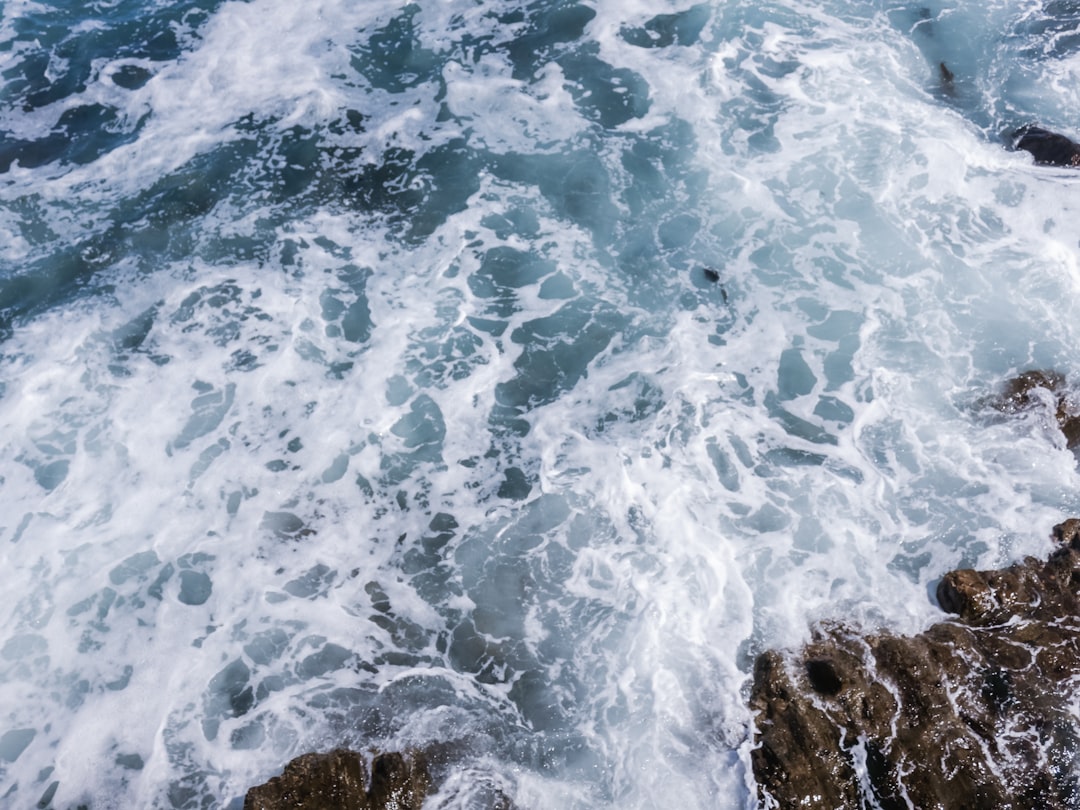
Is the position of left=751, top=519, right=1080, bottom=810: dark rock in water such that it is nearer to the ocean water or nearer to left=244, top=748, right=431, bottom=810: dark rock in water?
the ocean water

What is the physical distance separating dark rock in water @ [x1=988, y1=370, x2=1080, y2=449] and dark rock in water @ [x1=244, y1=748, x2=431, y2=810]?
9.02m

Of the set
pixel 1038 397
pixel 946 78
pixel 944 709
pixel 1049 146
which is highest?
pixel 946 78

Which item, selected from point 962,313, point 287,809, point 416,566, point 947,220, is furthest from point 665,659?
point 947,220

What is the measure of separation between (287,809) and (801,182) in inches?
489

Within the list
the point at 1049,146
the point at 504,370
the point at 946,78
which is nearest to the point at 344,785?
the point at 504,370

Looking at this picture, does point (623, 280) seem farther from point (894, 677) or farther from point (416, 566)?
point (894, 677)

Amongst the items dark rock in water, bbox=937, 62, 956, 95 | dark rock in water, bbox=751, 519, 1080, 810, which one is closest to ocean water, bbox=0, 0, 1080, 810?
dark rock in water, bbox=937, 62, 956, 95

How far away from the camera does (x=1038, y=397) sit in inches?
410

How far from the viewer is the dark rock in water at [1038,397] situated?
403 inches

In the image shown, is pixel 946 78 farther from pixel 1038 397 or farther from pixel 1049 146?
pixel 1038 397

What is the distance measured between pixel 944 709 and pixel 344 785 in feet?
20.3

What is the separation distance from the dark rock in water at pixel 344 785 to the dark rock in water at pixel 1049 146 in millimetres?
14314

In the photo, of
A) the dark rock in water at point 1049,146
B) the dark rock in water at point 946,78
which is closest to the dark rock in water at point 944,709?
the dark rock in water at point 1049,146

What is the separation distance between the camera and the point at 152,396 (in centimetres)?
1139
